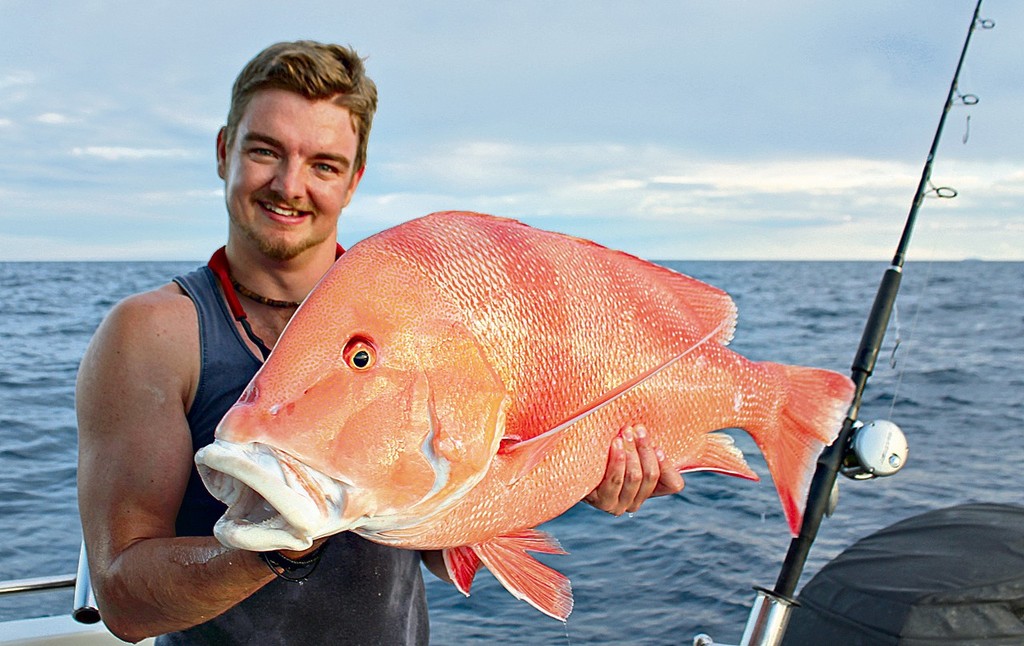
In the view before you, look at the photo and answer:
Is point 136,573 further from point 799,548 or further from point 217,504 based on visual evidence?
point 799,548

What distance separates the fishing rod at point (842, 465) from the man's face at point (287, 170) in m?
1.38

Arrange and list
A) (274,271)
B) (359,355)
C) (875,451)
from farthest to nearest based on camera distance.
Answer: (875,451)
(274,271)
(359,355)

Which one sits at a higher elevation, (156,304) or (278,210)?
(278,210)

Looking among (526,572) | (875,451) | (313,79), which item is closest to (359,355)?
(526,572)

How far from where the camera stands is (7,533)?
6.82 meters

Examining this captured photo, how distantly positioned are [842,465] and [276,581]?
192 cm

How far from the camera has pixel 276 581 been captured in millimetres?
1990

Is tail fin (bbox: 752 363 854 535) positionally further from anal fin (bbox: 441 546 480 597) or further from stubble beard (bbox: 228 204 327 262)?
stubble beard (bbox: 228 204 327 262)

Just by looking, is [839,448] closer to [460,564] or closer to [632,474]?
[632,474]

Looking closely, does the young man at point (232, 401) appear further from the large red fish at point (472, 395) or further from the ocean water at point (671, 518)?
the ocean water at point (671, 518)

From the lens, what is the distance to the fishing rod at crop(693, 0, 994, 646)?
230 cm

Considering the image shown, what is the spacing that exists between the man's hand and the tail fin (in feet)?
0.80

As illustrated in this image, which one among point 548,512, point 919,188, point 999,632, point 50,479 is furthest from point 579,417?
point 50,479

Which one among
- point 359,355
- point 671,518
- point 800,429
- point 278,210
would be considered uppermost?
point 278,210
